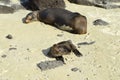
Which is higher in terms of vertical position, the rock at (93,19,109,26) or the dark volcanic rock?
the dark volcanic rock

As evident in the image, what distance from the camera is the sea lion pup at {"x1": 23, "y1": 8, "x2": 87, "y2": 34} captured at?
26.1ft

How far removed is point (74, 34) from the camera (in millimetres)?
Answer: 7969

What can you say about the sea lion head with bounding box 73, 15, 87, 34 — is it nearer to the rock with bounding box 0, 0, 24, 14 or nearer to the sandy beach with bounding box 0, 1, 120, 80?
the sandy beach with bounding box 0, 1, 120, 80

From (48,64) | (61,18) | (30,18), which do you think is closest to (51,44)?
(48,64)

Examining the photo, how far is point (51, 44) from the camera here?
7480 mm

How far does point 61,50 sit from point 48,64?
1.34 ft

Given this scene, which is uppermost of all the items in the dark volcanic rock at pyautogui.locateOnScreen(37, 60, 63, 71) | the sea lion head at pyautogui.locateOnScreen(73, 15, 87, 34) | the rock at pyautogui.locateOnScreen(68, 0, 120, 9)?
the sea lion head at pyautogui.locateOnScreen(73, 15, 87, 34)

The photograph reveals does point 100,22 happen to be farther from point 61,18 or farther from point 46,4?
point 46,4

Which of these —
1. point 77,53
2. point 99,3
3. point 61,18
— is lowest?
point 99,3

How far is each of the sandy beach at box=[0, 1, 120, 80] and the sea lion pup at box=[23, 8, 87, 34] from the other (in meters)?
0.13

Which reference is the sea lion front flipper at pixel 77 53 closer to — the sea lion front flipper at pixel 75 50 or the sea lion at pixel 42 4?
the sea lion front flipper at pixel 75 50

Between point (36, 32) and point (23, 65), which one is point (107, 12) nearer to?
point (36, 32)

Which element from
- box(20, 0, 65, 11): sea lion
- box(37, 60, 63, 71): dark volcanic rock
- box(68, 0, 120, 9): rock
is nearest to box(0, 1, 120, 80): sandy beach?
box(37, 60, 63, 71): dark volcanic rock

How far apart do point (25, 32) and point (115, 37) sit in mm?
1905
